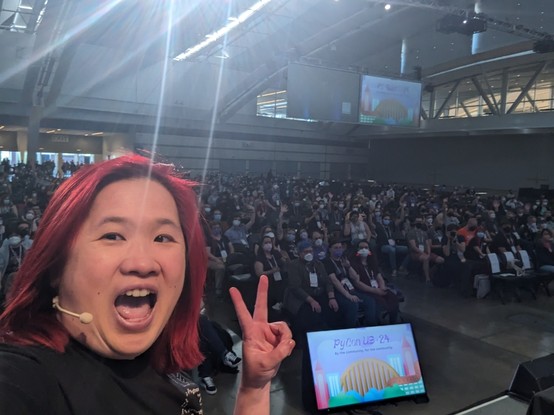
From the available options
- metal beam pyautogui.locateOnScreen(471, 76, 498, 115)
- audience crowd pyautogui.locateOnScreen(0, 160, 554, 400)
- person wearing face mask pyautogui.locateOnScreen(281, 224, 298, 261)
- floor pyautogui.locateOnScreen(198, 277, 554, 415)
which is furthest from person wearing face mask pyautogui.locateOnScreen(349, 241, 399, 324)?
metal beam pyautogui.locateOnScreen(471, 76, 498, 115)

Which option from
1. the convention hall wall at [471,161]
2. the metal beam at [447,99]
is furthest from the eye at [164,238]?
the metal beam at [447,99]

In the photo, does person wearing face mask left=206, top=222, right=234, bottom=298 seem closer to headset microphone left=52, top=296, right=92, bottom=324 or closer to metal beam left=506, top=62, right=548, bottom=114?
headset microphone left=52, top=296, right=92, bottom=324

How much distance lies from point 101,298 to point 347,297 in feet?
16.2

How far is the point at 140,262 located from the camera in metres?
0.98

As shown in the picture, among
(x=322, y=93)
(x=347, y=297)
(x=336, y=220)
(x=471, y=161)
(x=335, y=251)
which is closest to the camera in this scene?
(x=347, y=297)

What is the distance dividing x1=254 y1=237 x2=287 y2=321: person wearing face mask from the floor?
2.32 feet

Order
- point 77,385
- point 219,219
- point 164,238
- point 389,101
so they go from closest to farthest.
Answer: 1. point 77,385
2. point 164,238
3. point 219,219
4. point 389,101

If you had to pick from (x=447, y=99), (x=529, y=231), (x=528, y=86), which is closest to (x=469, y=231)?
(x=529, y=231)

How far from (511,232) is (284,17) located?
16278 millimetres

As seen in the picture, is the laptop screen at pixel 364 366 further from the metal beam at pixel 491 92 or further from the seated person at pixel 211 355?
the metal beam at pixel 491 92

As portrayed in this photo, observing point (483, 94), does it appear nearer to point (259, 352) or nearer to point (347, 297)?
point (347, 297)

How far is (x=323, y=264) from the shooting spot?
232 inches

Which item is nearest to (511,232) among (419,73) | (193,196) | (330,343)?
(330,343)

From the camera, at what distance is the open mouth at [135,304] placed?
3.24 ft
